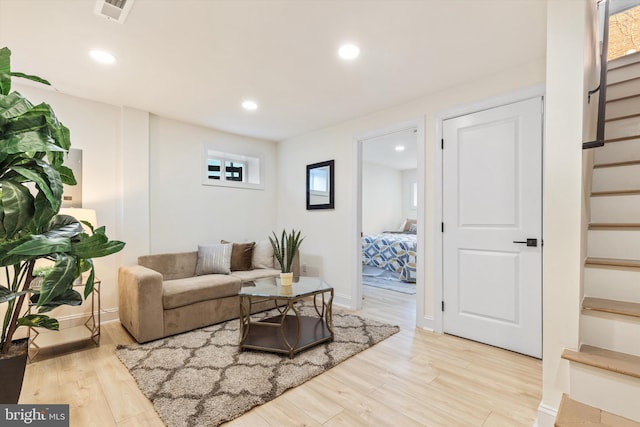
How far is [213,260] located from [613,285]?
3431mm

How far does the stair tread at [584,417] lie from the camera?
117 cm

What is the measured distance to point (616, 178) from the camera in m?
1.95

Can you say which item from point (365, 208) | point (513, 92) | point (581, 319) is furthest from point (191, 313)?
point (365, 208)

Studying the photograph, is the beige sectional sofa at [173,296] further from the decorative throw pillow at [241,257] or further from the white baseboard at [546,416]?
the white baseboard at [546,416]

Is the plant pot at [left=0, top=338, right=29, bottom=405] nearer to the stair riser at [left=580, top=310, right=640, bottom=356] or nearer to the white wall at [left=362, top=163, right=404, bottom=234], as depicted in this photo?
the stair riser at [left=580, top=310, right=640, bottom=356]

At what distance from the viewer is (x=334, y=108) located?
3262 millimetres

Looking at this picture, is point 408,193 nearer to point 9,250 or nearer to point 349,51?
point 349,51

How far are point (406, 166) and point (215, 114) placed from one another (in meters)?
5.29

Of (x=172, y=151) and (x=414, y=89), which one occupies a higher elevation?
(x=414, y=89)

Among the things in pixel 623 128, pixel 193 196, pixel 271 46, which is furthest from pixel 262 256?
pixel 623 128

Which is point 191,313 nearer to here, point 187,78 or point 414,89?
point 187,78

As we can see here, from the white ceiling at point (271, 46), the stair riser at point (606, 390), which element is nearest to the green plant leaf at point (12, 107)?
the white ceiling at point (271, 46)

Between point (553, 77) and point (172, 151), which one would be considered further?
point (172, 151)

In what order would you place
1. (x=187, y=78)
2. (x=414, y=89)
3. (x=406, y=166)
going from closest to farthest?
(x=187, y=78)
(x=414, y=89)
(x=406, y=166)
